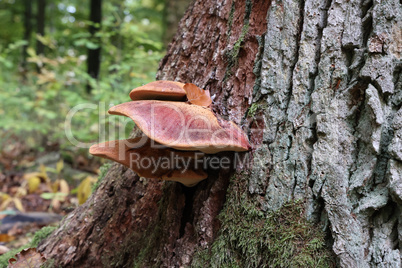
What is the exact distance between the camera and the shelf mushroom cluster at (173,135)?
4.09 feet

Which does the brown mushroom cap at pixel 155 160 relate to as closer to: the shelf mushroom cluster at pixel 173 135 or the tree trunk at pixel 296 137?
the shelf mushroom cluster at pixel 173 135

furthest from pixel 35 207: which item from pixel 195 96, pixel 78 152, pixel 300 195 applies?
pixel 300 195

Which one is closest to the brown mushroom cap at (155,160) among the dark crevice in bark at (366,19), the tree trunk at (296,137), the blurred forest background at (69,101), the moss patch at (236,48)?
the tree trunk at (296,137)

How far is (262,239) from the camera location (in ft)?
4.57

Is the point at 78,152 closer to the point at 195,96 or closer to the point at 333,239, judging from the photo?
the point at 195,96

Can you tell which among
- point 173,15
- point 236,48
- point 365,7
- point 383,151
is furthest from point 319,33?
point 173,15

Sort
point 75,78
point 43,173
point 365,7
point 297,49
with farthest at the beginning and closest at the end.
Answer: point 75,78, point 43,173, point 297,49, point 365,7

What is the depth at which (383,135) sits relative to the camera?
1.24 m

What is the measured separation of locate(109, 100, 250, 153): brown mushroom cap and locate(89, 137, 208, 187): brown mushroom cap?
8.8 inches

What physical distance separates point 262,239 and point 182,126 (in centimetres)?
73

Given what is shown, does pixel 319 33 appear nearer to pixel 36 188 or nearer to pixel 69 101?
pixel 69 101

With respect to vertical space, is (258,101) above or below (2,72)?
above

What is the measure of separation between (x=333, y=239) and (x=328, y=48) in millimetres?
954

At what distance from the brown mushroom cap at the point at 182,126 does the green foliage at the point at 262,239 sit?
0.36 metres
